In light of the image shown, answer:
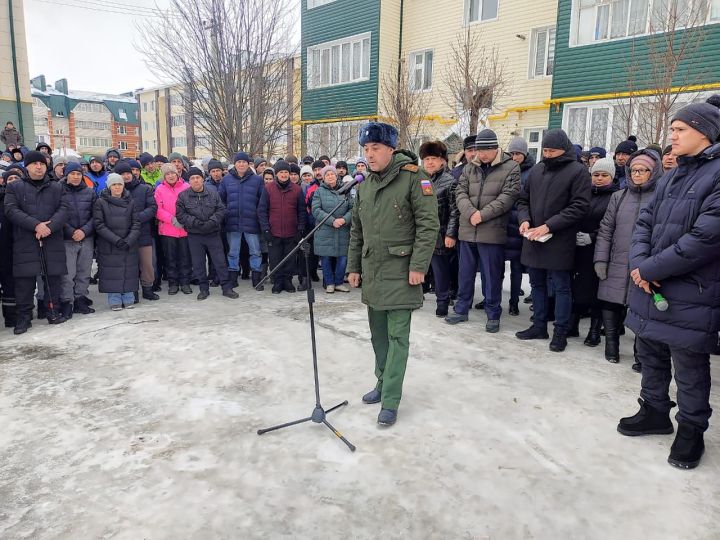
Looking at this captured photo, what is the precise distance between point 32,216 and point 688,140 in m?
6.24

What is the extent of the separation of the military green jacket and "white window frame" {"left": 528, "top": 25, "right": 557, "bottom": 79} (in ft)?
43.8

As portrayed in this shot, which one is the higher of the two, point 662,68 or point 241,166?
point 662,68

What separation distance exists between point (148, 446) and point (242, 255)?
5.79 m

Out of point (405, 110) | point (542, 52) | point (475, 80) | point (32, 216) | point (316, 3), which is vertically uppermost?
point (316, 3)

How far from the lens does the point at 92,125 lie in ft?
234

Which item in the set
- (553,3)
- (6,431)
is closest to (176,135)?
(553,3)

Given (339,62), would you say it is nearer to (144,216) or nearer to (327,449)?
(144,216)

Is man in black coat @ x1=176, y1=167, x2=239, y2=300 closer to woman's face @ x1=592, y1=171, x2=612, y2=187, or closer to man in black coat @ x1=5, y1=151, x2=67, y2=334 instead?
man in black coat @ x1=5, y1=151, x2=67, y2=334

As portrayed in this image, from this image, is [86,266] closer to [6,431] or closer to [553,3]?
[6,431]

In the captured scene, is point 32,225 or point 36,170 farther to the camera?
point 36,170

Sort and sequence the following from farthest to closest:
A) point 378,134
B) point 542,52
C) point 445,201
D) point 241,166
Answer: point 542,52 < point 241,166 < point 445,201 < point 378,134

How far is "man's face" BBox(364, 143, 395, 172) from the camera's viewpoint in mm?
3479

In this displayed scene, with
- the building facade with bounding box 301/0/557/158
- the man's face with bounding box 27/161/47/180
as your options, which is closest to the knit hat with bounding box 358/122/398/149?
the man's face with bounding box 27/161/47/180

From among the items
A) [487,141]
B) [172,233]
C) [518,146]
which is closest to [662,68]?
[518,146]
